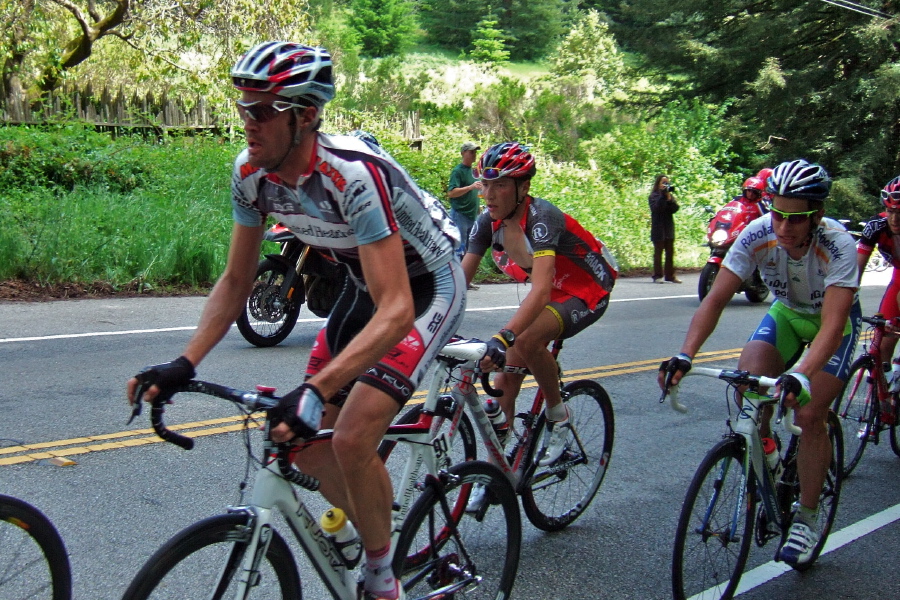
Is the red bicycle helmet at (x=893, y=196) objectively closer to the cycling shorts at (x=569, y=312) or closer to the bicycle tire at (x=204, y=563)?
the cycling shorts at (x=569, y=312)

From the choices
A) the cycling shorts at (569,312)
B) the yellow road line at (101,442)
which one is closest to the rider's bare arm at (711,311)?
the cycling shorts at (569,312)

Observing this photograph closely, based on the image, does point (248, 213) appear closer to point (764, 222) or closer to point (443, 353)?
point (443, 353)

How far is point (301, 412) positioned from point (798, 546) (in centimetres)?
302

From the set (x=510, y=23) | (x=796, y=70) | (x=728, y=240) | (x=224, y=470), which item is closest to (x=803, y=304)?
(x=224, y=470)

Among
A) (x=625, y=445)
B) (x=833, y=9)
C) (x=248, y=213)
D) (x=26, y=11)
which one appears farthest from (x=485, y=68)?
(x=248, y=213)

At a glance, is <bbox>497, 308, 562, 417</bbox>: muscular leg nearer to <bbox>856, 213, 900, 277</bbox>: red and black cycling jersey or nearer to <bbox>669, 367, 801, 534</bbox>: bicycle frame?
<bbox>669, 367, 801, 534</bbox>: bicycle frame

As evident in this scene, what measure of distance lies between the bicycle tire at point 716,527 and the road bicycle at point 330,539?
2.33 feet

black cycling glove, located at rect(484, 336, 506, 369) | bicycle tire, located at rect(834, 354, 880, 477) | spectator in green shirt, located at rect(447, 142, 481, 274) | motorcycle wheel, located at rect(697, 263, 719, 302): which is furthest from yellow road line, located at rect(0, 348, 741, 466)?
motorcycle wheel, located at rect(697, 263, 719, 302)

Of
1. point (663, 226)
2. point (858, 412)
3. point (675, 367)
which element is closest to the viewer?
point (675, 367)

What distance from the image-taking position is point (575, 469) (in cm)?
519

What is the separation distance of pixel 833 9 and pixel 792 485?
29591 mm

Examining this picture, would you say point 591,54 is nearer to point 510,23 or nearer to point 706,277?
point 510,23

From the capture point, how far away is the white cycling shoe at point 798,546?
4531 millimetres

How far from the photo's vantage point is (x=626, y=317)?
12648mm
